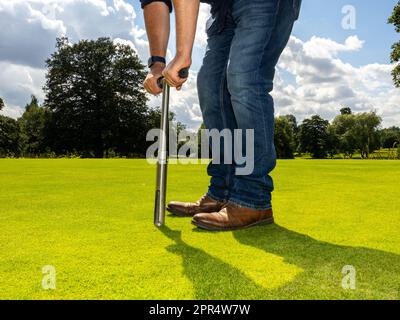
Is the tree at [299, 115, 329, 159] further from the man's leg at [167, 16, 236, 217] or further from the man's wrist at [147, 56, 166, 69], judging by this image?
the man's wrist at [147, 56, 166, 69]

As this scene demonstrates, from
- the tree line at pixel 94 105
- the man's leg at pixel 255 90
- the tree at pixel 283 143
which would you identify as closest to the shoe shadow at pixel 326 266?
the man's leg at pixel 255 90

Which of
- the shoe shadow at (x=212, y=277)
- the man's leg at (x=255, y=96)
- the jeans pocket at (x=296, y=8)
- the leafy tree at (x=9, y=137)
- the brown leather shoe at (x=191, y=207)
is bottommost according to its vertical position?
the shoe shadow at (x=212, y=277)

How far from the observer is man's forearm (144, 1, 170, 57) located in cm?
334

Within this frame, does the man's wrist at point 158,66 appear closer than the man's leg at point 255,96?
No

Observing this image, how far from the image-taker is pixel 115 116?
168ft

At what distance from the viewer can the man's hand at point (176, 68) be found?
284 centimetres

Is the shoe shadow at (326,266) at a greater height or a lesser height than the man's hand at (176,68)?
lesser

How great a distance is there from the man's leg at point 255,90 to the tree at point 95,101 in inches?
1896

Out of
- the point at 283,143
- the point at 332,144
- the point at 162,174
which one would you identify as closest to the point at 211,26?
the point at 162,174

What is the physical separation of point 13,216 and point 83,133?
48.2m

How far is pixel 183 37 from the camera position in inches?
112

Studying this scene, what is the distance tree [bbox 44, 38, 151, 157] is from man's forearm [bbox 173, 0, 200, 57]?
159ft

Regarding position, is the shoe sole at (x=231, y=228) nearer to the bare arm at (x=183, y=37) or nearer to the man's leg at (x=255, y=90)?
the man's leg at (x=255, y=90)
